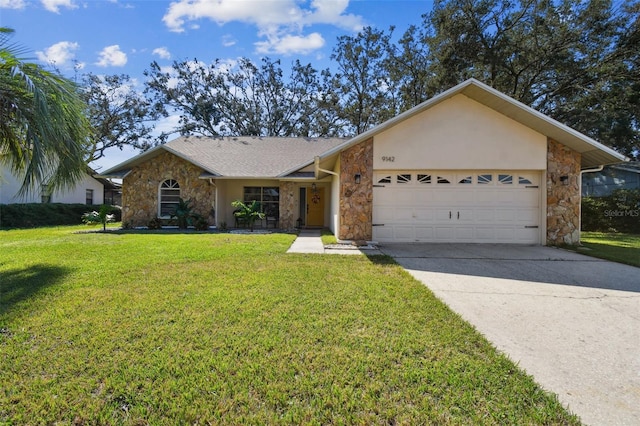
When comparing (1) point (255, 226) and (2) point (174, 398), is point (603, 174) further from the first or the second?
(2) point (174, 398)

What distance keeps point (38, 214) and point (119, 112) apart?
50.8ft

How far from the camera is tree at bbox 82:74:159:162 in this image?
2711 centimetres

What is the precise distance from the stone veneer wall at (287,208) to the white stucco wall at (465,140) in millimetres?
6157

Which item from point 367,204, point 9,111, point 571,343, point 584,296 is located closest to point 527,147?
point 367,204

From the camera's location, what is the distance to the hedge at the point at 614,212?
14.2 m

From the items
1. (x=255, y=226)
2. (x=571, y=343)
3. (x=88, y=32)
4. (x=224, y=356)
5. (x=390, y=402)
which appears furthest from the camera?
(x=255, y=226)

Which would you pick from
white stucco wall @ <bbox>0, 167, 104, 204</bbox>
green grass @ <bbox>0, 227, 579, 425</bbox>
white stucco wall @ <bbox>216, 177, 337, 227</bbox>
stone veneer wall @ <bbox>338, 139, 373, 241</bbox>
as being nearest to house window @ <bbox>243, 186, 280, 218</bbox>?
white stucco wall @ <bbox>216, 177, 337, 227</bbox>

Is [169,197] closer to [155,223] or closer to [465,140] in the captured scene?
[155,223]

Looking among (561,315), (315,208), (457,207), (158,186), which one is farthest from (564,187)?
(158,186)

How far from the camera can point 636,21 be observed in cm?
1388

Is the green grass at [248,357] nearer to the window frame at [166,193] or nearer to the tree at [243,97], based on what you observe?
the window frame at [166,193]

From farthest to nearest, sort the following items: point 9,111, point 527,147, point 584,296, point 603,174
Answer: point 603,174 → point 527,147 → point 9,111 → point 584,296

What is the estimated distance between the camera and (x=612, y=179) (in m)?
19.0

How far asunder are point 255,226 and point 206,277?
9.66 meters
